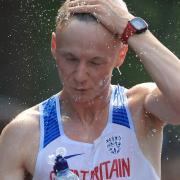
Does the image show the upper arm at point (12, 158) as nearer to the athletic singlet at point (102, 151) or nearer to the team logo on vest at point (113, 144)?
the athletic singlet at point (102, 151)

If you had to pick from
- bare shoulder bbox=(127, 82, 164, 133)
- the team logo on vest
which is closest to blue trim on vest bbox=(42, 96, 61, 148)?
the team logo on vest

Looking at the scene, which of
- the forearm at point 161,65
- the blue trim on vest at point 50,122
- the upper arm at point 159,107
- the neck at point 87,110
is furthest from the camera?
the neck at point 87,110

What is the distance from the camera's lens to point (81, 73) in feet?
11.7

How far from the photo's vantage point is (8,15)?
8.52 metres

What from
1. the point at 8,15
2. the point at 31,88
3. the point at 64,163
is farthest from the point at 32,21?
the point at 64,163

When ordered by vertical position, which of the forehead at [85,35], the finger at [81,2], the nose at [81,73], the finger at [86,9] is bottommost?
the nose at [81,73]

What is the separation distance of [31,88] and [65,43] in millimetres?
4144

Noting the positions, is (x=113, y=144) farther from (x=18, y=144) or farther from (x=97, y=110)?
(x=18, y=144)

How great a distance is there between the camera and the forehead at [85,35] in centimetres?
357

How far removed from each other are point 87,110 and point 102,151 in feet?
0.82

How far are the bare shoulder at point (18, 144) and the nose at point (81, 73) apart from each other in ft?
1.21

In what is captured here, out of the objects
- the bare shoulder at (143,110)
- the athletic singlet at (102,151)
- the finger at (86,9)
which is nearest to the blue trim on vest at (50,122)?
the athletic singlet at (102,151)

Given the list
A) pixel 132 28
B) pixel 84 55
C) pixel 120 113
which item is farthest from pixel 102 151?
pixel 132 28

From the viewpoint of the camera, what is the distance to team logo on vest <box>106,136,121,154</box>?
12.3 feet
